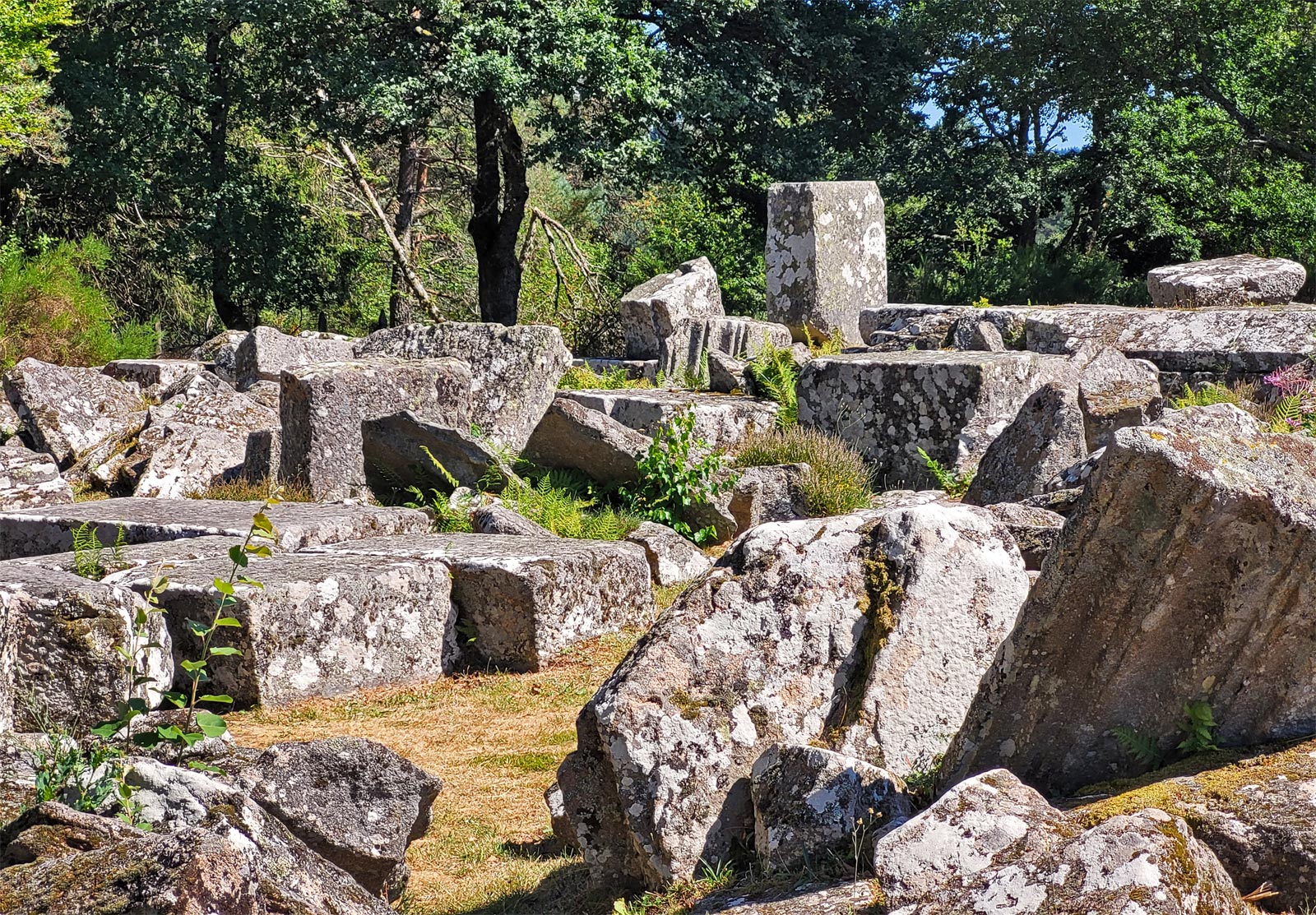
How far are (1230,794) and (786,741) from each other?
1.30 m

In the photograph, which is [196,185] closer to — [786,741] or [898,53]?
[898,53]

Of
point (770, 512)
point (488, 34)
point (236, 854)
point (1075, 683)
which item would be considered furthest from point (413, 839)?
point (488, 34)

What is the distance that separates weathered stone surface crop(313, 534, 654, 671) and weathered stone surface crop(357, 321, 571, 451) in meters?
3.71

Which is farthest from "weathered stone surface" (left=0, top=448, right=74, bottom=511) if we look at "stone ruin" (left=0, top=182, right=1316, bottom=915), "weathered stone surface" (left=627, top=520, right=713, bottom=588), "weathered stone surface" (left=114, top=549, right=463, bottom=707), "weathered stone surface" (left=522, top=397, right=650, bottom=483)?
"weathered stone surface" (left=627, top=520, right=713, bottom=588)

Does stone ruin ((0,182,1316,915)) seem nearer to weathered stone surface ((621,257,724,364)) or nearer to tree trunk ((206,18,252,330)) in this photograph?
weathered stone surface ((621,257,724,364))

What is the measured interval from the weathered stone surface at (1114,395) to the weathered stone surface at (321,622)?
4.09 metres

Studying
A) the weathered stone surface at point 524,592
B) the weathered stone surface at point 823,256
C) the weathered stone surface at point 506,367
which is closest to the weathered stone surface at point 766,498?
the weathered stone surface at point 524,592

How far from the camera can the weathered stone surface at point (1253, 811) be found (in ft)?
8.74

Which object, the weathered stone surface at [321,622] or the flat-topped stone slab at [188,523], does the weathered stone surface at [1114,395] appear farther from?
the flat-topped stone slab at [188,523]

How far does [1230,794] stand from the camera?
2.85 meters

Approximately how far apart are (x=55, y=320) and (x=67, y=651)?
1351 centimetres

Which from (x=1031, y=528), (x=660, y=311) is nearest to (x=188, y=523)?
(x=1031, y=528)

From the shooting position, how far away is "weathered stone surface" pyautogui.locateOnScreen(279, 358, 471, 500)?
9758 millimetres

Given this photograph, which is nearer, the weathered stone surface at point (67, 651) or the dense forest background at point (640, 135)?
the weathered stone surface at point (67, 651)
